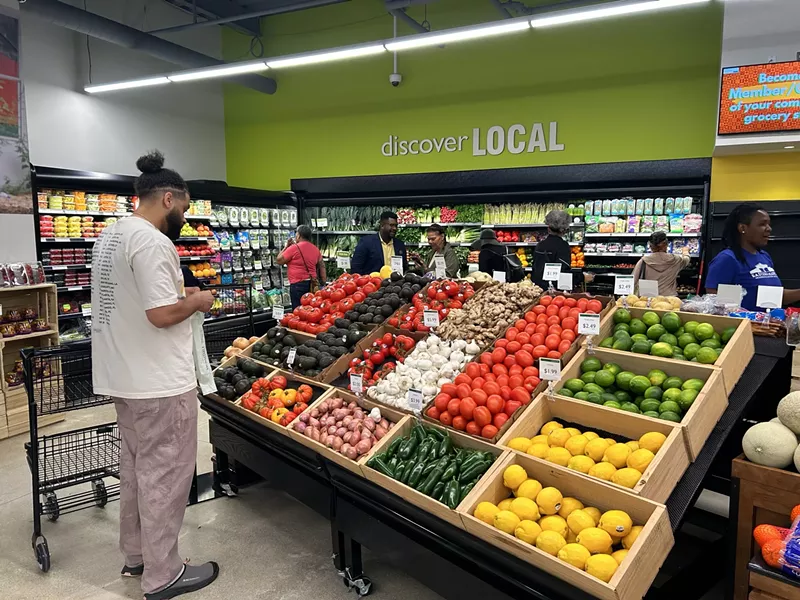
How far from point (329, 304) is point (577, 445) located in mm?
2548

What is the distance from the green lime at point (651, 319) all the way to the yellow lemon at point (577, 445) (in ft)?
3.08

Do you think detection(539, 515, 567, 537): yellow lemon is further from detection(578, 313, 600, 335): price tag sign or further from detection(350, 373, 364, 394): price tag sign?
detection(350, 373, 364, 394): price tag sign

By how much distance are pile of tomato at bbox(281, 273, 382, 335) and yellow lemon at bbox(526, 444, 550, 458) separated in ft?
6.67

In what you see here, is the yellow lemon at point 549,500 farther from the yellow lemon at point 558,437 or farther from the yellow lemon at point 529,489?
the yellow lemon at point 558,437

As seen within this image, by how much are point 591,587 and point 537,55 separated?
792cm

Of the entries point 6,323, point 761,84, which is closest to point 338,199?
point 6,323

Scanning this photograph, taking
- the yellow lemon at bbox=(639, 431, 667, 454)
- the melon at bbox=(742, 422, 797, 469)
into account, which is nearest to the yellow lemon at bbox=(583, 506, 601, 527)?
the yellow lemon at bbox=(639, 431, 667, 454)

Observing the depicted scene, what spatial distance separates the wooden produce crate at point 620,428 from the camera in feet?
6.63

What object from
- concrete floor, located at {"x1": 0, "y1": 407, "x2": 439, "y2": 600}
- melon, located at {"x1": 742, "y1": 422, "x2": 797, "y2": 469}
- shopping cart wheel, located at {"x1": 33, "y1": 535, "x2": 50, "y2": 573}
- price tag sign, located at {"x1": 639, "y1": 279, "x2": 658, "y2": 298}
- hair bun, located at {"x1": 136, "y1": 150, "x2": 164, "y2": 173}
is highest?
hair bun, located at {"x1": 136, "y1": 150, "x2": 164, "y2": 173}

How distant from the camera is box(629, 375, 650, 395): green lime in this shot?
2.54m

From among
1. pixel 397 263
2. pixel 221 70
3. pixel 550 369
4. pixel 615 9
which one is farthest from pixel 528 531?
pixel 221 70

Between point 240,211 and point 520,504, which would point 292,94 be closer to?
point 240,211

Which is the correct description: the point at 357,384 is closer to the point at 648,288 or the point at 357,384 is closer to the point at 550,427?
the point at 550,427

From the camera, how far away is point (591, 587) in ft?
5.72
